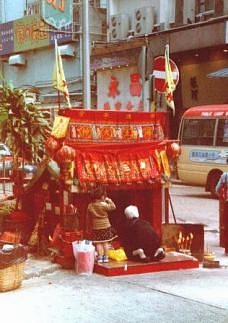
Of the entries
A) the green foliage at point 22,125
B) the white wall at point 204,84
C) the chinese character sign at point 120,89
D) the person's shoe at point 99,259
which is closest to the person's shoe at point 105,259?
the person's shoe at point 99,259

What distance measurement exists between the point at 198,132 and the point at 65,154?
12.9 meters

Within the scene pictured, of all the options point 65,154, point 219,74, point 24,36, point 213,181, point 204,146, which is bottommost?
point 213,181

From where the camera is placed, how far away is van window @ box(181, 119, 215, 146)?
23.0 metres

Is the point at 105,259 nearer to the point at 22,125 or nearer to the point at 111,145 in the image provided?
the point at 111,145

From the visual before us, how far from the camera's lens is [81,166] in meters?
11.7

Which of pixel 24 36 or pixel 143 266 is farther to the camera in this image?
pixel 24 36

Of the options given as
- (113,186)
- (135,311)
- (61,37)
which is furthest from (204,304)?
Answer: (61,37)

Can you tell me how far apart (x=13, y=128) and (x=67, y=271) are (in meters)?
3.33

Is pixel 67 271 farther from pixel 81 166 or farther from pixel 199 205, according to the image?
pixel 199 205

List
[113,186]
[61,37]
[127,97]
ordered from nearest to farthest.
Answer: [113,186]
[127,97]
[61,37]

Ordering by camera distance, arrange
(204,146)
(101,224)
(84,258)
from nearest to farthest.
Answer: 1. (84,258)
2. (101,224)
3. (204,146)

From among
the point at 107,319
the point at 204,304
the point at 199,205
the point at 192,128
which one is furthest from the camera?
the point at 192,128

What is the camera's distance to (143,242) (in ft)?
36.8

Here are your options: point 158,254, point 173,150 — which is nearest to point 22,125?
point 173,150
